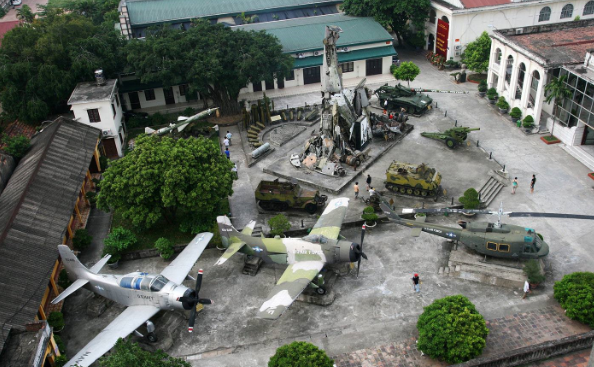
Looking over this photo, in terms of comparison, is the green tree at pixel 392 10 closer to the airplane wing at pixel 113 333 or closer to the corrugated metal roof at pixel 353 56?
the corrugated metal roof at pixel 353 56

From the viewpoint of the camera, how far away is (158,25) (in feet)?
217

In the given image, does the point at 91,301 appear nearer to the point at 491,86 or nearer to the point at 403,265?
the point at 403,265

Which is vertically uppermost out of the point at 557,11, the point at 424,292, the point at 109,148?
the point at 557,11

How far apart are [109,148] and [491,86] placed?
39.8m

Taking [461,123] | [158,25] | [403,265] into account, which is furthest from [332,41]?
[158,25]

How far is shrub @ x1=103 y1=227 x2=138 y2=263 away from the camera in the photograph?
3450 centimetres

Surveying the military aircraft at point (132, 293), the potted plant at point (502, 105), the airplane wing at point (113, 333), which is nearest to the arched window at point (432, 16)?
the potted plant at point (502, 105)

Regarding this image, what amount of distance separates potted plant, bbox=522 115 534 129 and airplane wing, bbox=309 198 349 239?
22.6 metres

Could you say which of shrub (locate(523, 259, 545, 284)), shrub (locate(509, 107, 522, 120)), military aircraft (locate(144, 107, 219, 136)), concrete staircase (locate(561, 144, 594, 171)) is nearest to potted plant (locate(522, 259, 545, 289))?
shrub (locate(523, 259, 545, 284))

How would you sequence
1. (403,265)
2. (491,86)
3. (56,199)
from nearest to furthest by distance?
(403,265) < (56,199) < (491,86)

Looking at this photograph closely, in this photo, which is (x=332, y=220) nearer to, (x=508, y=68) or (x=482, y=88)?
(x=482, y=88)

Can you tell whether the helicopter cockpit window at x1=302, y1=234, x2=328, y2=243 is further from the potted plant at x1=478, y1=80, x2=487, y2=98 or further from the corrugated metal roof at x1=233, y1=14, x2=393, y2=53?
the potted plant at x1=478, y1=80, x2=487, y2=98

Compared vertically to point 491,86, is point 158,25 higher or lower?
higher

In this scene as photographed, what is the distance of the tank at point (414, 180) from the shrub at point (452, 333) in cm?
1360
